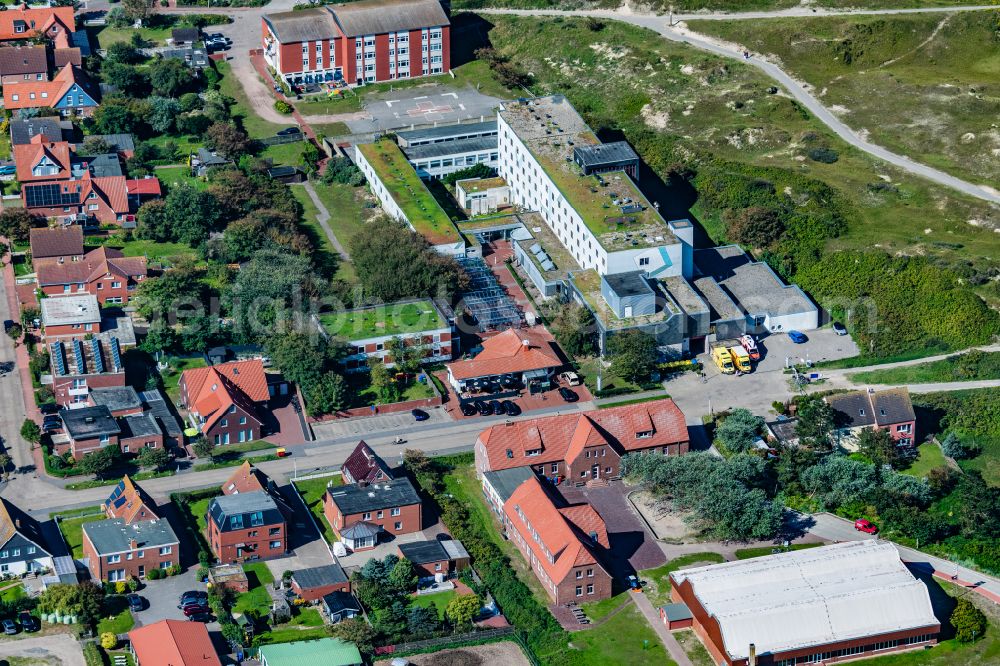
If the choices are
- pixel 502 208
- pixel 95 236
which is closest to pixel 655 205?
pixel 502 208

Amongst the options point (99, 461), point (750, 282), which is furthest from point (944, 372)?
point (99, 461)

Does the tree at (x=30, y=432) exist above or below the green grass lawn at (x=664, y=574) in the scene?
above

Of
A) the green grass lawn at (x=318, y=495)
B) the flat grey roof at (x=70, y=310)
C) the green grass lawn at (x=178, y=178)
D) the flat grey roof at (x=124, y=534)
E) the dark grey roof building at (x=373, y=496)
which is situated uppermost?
the green grass lawn at (x=178, y=178)

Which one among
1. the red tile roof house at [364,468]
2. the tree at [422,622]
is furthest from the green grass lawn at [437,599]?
the red tile roof house at [364,468]

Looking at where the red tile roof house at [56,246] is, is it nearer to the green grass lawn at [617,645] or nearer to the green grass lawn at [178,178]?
the green grass lawn at [178,178]

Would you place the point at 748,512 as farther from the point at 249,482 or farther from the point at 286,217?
the point at 286,217

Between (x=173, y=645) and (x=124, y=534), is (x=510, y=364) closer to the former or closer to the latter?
(x=124, y=534)
